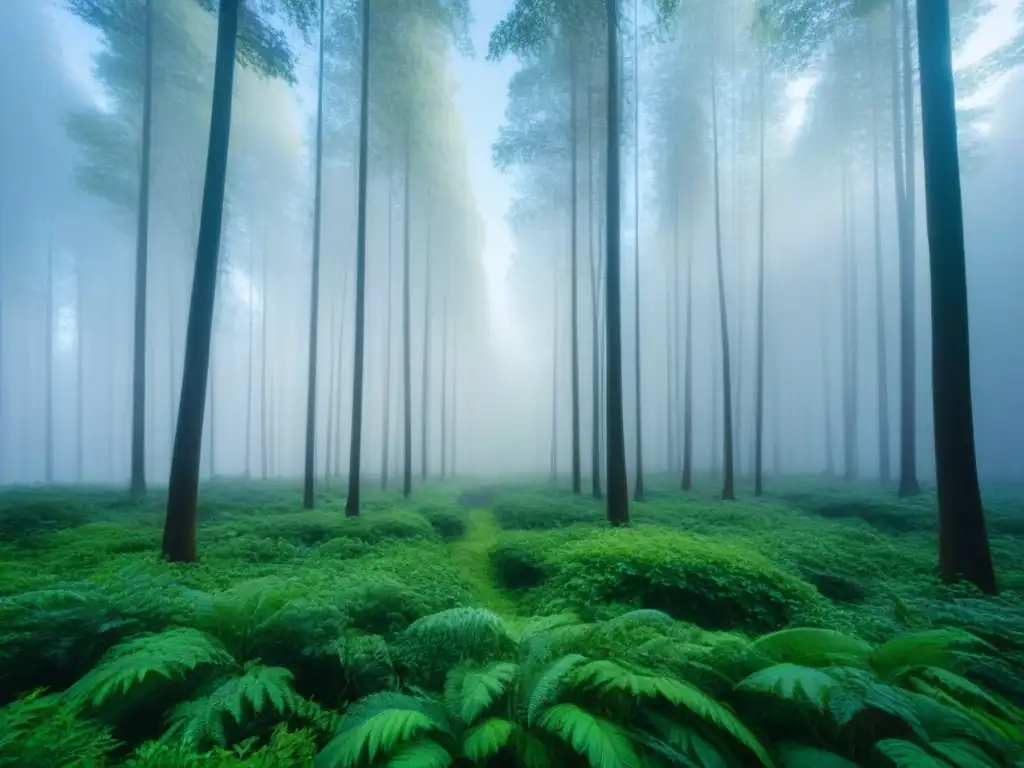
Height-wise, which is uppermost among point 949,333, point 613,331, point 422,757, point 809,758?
point 613,331

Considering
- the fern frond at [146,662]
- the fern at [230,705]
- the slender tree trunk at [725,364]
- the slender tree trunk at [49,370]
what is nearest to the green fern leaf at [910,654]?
the fern at [230,705]

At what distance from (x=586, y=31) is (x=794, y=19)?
5128 mm

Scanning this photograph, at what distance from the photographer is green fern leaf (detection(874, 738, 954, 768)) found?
1735mm

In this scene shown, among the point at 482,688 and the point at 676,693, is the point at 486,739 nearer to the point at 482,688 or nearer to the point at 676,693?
the point at 482,688

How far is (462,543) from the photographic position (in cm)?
962

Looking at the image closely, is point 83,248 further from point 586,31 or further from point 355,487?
point 586,31

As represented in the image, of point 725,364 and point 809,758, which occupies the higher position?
point 725,364

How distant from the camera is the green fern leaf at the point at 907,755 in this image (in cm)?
173

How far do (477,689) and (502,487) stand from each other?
786 inches

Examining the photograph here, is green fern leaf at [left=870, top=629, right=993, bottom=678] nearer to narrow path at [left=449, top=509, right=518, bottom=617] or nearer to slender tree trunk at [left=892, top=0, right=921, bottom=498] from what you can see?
narrow path at [left=449, top=509, right=518, bottom=617]

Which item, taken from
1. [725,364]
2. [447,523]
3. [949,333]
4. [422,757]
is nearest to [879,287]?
[725,364]

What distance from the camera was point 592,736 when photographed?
1897 millimetres

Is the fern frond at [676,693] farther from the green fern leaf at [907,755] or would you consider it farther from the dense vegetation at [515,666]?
the green fern leaf at [907,755]

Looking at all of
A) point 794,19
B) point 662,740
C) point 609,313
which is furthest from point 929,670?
point 794,19
